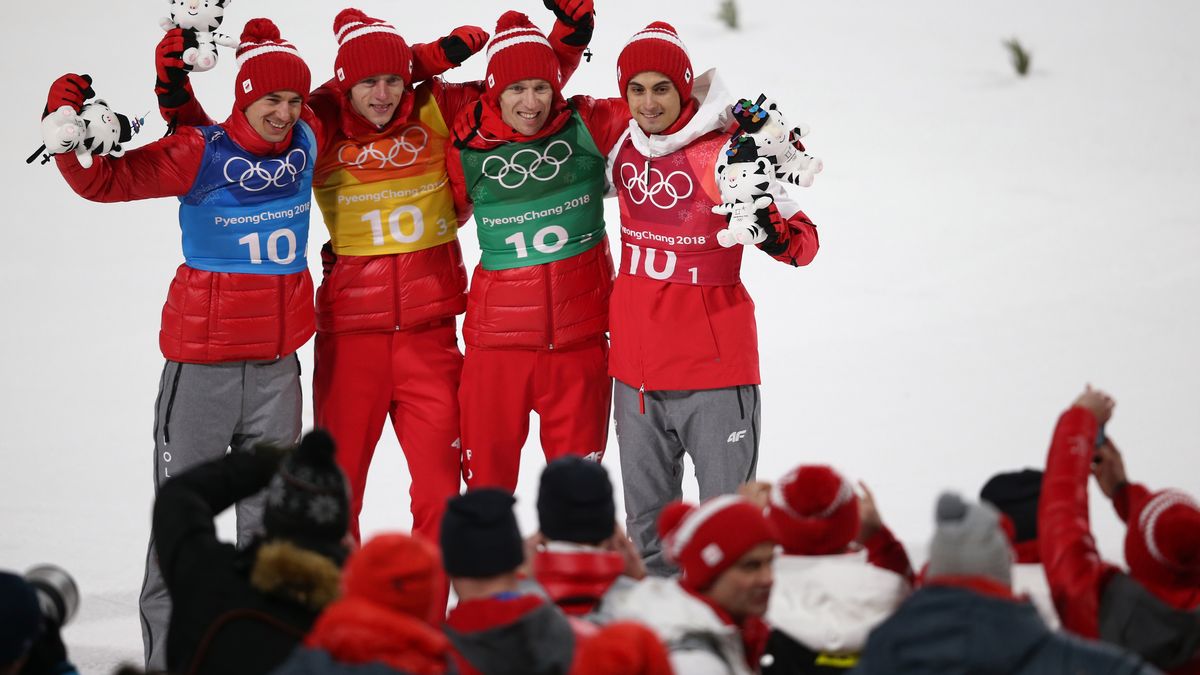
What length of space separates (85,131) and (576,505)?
1.90 m

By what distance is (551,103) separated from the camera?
4.26 metres

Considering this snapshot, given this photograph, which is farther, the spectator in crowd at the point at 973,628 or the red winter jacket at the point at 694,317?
the red winter jacket at the point at 694,317

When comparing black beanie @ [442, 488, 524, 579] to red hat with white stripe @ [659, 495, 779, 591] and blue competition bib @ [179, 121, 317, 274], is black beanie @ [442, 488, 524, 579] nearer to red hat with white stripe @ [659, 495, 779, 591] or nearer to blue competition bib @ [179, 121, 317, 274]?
red hat with white stripe @ [659, 495, 779, 591]

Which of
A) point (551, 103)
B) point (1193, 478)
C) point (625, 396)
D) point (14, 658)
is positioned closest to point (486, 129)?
point (551, 103)

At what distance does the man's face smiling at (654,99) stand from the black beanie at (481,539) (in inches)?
74.3

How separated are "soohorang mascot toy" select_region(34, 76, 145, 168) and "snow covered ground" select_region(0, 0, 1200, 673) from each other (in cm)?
141

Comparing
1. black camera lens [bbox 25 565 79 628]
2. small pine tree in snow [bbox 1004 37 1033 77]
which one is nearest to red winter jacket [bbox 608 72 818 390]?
black camera lens [bbox 25 565 79 628]

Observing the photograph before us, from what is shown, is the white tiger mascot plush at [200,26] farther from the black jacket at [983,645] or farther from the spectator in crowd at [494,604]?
the black jacket at [983,645]


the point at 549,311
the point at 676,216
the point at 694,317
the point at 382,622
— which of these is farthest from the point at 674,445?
the point at 382,622

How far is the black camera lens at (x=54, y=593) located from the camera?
98.6 inches

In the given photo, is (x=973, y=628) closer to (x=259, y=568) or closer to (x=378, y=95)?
(x=259, y=568)

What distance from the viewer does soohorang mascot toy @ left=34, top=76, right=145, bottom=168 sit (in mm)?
3756

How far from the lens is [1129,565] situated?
2551 mm

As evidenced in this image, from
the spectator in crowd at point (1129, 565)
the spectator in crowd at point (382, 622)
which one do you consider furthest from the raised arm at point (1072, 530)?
the spectator in crowd at point (382, 622)
